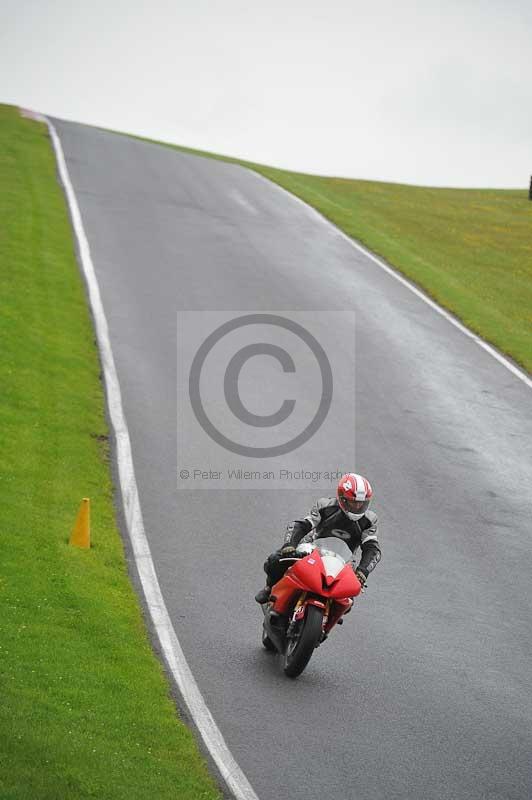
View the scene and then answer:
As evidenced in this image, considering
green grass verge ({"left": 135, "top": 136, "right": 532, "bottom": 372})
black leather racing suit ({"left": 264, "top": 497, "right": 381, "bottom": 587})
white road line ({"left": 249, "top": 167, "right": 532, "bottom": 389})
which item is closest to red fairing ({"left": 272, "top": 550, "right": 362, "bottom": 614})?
black leather racing suit ({"left": 264, "top": 497, "right": 381, "bottom": 587})

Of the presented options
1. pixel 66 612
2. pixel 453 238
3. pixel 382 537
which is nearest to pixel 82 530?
pixel 66 612

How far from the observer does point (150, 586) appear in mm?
11938

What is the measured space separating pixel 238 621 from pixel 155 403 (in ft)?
24.1

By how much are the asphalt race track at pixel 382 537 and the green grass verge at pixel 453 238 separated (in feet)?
4.72

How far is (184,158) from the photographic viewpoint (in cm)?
4619

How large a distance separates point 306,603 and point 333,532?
131 cm

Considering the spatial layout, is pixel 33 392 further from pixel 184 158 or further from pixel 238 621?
pixel 184 158

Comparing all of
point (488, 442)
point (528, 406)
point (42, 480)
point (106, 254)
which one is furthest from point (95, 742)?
point (106, 254)

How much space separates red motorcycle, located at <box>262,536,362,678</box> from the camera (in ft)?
32.4

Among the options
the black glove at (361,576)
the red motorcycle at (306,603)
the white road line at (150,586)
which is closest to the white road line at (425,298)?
the white road line at (150,586)

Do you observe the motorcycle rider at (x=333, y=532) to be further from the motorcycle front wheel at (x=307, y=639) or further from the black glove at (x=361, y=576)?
the motorcycle front wheel at (x=307, y=639)

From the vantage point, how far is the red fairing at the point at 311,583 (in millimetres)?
9969

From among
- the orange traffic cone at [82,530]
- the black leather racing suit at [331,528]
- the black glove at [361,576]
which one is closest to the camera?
the black glove at [361,576]

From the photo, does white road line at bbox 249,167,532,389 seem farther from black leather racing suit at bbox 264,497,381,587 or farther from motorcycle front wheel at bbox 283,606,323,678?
motorcycle front wheel at bbox 283,606,323,678
